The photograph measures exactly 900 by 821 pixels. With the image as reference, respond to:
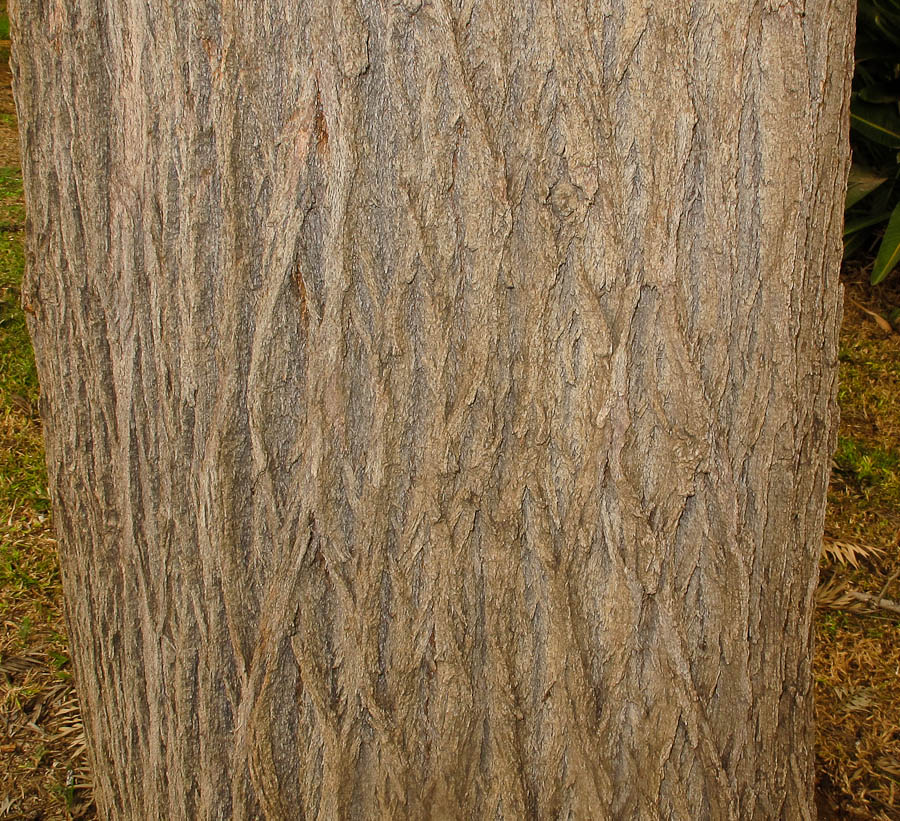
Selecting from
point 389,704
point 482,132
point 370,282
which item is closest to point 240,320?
point 370,282

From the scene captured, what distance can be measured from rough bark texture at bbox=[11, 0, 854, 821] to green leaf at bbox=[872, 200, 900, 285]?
9.98 ft

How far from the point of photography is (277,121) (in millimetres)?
1062

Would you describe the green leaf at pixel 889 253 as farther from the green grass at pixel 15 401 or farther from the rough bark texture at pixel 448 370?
the green grass at pixel 15 401

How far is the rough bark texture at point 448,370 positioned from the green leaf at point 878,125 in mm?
3501

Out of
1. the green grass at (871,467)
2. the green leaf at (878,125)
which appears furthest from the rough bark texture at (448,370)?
the green leaf at (878,125)

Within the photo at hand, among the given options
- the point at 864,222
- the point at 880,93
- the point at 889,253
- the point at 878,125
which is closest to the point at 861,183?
the point at 864,222

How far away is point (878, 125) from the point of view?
14.0ft

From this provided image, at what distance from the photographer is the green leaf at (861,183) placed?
444 centimetres

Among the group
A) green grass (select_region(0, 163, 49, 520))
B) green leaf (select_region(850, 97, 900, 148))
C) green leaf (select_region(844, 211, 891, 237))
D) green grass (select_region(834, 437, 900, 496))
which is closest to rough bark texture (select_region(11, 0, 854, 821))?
green grass (select_region(0, 163, 49, 520))

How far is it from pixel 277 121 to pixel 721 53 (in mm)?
561

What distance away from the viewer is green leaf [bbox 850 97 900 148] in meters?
4.25

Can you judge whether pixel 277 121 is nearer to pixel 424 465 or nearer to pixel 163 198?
pixel 163 198

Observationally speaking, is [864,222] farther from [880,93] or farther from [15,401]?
[15,401]

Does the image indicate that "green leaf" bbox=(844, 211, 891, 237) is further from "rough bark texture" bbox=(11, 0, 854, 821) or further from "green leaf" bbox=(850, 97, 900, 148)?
"rough bark texture" bbox=(11, 0, 854, 821)
